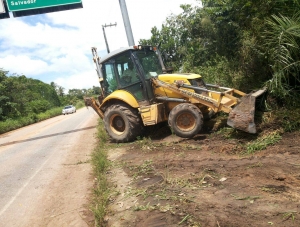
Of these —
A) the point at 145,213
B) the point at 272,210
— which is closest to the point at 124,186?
the point at 145,213

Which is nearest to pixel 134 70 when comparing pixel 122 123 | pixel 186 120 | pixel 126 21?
pixel 122 123

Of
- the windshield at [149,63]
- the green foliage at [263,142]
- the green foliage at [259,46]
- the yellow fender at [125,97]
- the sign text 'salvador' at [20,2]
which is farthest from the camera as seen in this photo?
the sign text 'salvador' at [20,2]

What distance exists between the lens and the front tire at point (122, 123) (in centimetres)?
770

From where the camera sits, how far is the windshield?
25.7ft

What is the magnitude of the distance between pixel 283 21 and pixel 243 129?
259 centimetres

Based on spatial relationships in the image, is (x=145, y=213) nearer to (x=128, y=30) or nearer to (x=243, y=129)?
(x=243, y=129)

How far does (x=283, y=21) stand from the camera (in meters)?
5.81

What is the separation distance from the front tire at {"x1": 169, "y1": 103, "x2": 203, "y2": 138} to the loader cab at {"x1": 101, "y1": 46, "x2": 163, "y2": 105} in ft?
3.76

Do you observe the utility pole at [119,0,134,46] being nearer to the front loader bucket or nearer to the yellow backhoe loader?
the yellow backhoe loader

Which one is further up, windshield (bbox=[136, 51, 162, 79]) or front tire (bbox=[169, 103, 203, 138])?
windshield (bbox=[136, 51, 162, 79])

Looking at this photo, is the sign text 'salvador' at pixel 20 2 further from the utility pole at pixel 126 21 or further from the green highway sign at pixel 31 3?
the utility pole at pixel 126 21

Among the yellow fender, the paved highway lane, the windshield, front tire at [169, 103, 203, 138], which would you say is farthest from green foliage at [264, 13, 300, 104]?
Answer: the paved highway lane

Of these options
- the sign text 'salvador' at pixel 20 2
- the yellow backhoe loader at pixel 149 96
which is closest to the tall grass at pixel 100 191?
the yellow backhoe loader at pixel 149 96

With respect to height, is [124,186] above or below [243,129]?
below
